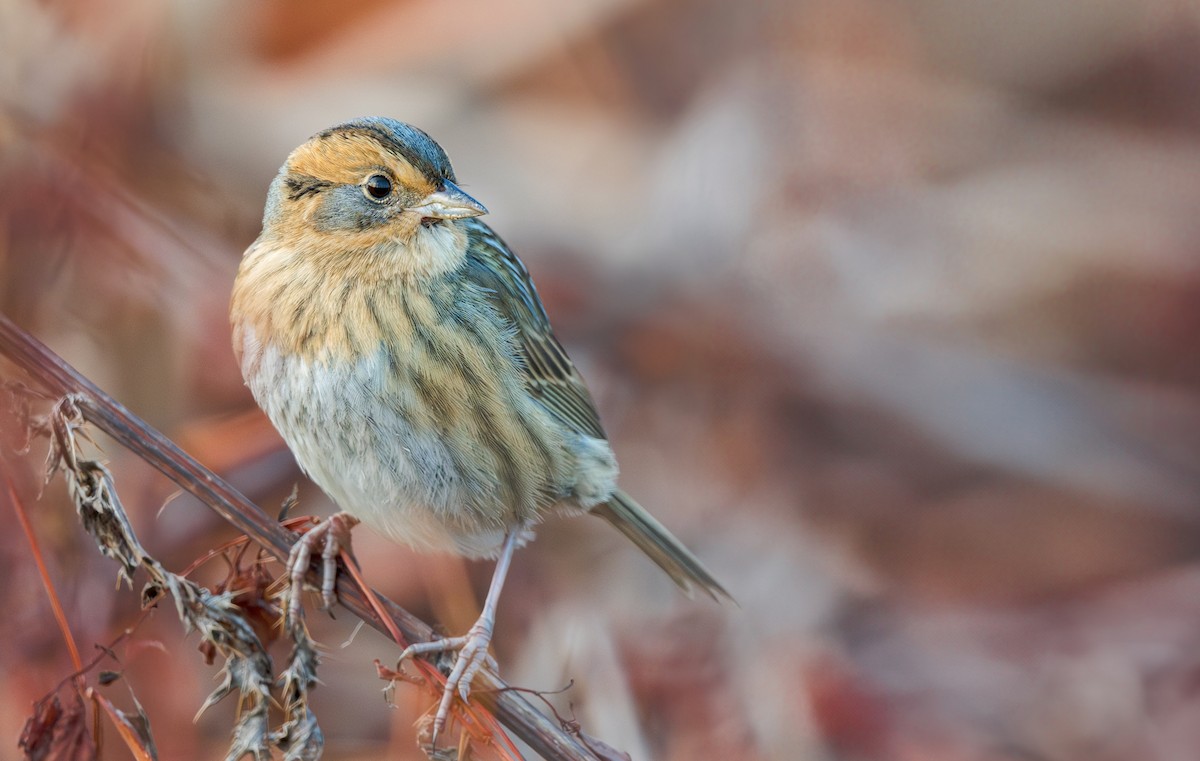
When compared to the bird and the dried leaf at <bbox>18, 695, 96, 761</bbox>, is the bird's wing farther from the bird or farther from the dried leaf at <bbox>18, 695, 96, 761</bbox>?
the dried leaf at <bbox>18, 695, 96, 761</bbox>

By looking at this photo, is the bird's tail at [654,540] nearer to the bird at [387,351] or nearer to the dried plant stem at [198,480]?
the bird at [387,351]

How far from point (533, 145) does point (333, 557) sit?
2559 millimetres

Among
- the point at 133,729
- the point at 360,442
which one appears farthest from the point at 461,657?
the point at 133,729

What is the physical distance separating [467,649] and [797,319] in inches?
99.7

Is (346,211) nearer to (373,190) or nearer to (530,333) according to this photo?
(373,190)

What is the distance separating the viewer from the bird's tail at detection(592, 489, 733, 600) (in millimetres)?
2826

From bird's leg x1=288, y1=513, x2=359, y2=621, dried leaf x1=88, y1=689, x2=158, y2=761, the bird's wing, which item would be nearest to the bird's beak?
the bird's wing

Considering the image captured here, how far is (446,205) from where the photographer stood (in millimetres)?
2174

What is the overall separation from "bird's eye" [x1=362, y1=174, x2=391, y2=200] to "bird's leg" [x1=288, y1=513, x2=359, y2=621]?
59cm

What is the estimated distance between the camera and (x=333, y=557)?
7.02 ft

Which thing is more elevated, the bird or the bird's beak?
the bird's beak

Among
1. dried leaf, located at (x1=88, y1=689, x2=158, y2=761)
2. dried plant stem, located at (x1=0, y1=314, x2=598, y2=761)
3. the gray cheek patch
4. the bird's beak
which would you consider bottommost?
dried leaf, located at (x1=88, y1=689, x2=158, y2=761)

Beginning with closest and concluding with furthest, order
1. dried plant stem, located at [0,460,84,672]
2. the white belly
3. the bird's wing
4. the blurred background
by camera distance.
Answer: dried plant stem, located at [0,460,84,672], the white belly, the bird's wing, the blurred background

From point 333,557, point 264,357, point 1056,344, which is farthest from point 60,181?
point 1056,344
